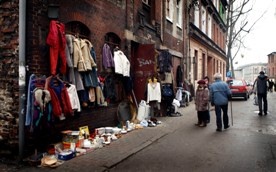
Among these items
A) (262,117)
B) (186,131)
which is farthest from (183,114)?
(186,131)

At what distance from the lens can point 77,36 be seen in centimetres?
813

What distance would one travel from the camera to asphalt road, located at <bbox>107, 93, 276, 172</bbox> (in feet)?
20.7

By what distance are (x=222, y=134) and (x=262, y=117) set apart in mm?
4937

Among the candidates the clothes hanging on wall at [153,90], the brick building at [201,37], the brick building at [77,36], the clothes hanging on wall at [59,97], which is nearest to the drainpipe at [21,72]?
the brick building at [77,36]

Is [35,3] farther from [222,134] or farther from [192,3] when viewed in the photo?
[192,3]

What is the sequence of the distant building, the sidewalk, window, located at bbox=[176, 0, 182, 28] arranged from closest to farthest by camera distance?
the sidewalk, window, located at bbox=[176, 0, 182, 28], the distant building

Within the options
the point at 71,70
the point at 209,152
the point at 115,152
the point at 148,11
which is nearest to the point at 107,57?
the point at 71,70

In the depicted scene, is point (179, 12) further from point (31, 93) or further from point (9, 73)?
point (31, 93)

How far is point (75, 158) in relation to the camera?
6863 millimetres

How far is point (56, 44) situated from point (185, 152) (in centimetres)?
364

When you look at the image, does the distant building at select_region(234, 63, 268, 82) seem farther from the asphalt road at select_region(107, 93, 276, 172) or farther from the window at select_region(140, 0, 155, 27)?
the asphalt road at select_region(107, 93, 276, 172)

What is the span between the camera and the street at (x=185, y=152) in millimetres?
6258

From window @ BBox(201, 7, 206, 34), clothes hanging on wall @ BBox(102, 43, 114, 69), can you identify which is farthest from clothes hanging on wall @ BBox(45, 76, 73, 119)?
window @ BBox(201, 7, 206, 34)

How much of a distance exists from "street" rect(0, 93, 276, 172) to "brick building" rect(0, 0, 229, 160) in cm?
95
